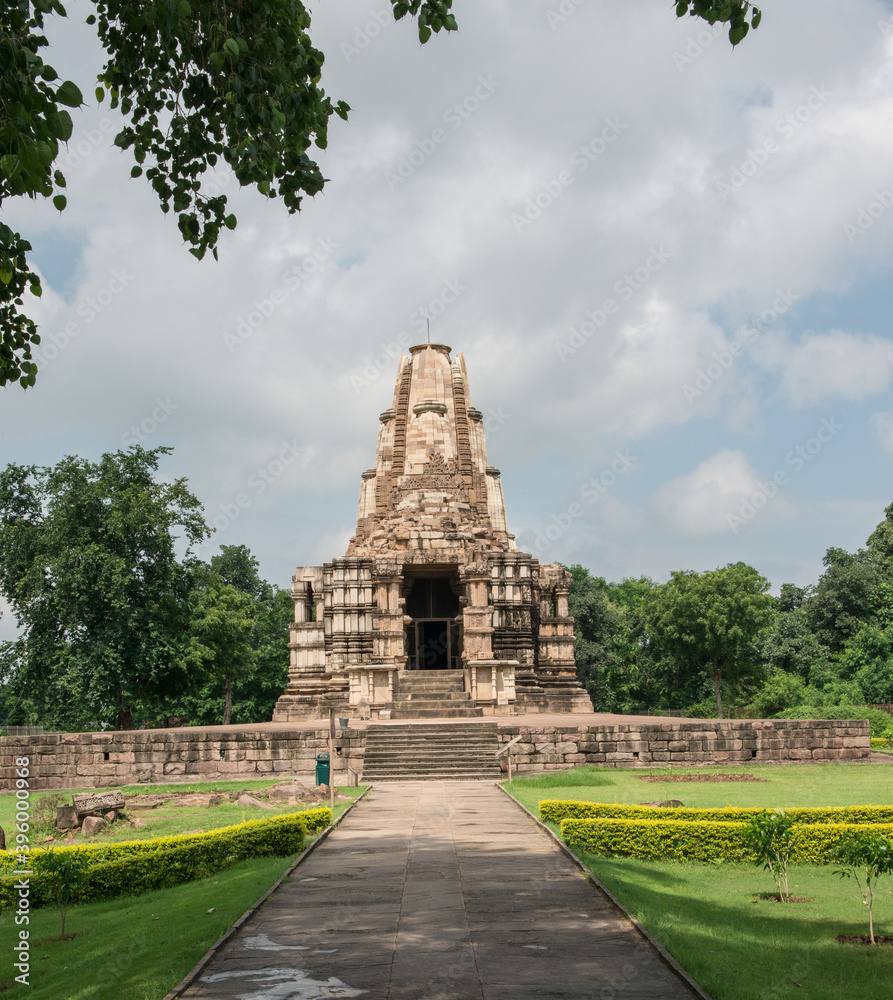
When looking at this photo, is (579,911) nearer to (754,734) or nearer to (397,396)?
(754,734)

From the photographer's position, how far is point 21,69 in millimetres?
4789

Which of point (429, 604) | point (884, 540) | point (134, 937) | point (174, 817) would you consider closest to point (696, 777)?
point (174, 817)

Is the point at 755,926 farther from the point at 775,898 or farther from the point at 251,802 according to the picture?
the point at 251,802

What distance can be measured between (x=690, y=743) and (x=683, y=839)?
10.0m

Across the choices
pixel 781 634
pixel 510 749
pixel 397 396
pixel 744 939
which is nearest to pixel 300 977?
pixel 744 939

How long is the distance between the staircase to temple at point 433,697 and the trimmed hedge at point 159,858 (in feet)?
36.5

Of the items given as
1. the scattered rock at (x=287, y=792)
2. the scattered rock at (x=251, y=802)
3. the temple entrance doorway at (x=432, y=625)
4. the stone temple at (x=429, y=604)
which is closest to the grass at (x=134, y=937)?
the scattered rock at (x=251, y=802)

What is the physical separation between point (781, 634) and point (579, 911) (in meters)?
37.8

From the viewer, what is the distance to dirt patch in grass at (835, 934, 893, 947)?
22.9 ft

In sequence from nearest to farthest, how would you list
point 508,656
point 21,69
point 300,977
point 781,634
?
point 21,69 < point 300,977 < point 508,656 < point 781,634

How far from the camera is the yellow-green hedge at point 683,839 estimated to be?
10078mm

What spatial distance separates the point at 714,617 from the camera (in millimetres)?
38750

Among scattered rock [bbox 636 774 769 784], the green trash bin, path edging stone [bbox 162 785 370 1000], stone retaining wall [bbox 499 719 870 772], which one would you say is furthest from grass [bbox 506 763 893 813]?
path edging stone [bbox 162 785 370 1000]

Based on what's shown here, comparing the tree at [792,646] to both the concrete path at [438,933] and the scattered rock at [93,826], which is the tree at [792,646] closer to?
the scattered rock at [93,826]
